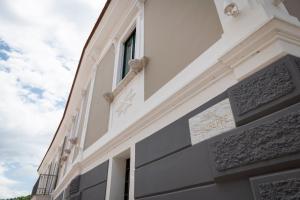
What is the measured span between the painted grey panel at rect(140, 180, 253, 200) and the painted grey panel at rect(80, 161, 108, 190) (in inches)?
95.3

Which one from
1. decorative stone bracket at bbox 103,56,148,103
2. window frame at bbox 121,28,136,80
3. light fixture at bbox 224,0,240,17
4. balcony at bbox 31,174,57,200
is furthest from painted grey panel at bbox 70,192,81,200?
balcony at bbox 31,174,57,200

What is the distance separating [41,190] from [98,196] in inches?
539

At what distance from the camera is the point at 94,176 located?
4.88m

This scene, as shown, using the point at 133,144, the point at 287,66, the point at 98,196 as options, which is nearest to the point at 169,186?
the point at 133,144

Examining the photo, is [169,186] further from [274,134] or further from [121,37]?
[121,37]

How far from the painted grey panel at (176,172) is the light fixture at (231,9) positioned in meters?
1.37

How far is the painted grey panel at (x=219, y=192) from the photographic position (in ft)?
5.38

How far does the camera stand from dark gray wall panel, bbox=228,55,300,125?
1.51 meters

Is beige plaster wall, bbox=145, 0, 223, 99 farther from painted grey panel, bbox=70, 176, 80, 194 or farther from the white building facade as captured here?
painted grey panel, bbox=70, 176, 80, 194

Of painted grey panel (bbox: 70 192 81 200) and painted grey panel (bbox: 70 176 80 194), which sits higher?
painted grey panel (bbox: 70 176 80 194)

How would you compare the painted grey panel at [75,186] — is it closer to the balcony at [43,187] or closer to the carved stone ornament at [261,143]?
the carved stone ornament at [261,143]

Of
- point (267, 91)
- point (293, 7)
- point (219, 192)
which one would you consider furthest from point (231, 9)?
point (219, 192)

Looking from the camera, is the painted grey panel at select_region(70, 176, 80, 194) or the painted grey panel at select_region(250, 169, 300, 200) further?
the painted grey panel at select_region(70, 176, 80, 194)

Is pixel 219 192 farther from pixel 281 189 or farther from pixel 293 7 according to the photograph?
pixel 293 7
